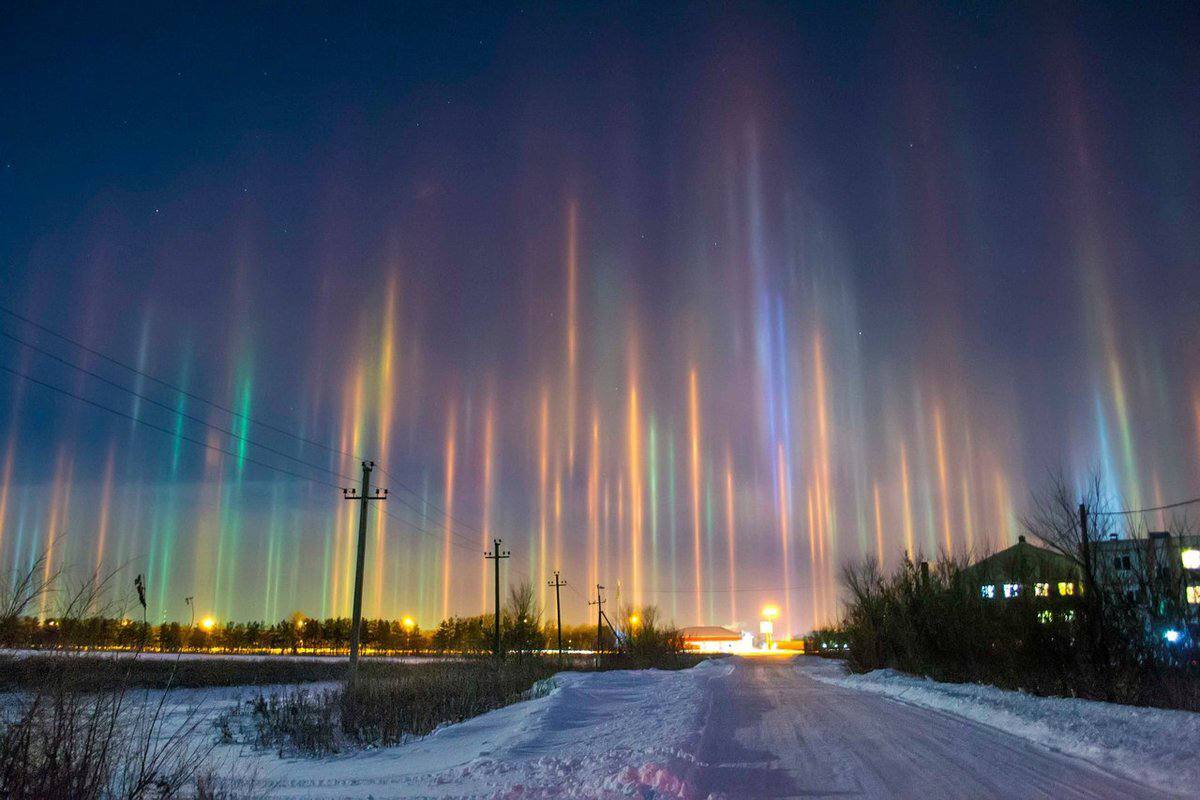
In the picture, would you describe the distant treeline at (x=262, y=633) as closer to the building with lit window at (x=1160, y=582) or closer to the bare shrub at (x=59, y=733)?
the bare shrub at (x=59, y=733)

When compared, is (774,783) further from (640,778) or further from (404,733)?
(404,733)

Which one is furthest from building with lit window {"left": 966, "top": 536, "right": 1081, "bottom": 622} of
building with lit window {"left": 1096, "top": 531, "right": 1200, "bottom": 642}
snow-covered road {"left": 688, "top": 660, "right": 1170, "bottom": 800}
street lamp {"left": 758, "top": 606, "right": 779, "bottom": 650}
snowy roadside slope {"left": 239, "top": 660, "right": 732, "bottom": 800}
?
street lamp {"left": 758, "top": 606, "right": 779, "bottom": 650}

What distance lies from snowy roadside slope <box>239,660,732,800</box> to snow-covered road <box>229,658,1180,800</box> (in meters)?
0.03

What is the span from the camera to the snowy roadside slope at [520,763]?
9687 millimetres

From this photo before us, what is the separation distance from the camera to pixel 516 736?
14414 millimetres

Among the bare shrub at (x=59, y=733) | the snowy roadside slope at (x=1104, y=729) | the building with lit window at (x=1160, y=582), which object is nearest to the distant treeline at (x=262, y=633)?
the bare shrub at (x=59, y=733)

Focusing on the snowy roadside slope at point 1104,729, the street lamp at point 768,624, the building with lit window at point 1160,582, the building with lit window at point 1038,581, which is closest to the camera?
the snowy roadside slope at point 1104,729

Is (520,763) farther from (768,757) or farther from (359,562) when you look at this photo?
(359,562)

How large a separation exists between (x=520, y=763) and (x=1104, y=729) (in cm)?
989

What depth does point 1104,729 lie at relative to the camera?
14.2 m

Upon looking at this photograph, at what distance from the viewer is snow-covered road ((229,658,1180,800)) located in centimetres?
960

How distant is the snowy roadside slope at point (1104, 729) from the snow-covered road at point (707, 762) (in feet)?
1.27

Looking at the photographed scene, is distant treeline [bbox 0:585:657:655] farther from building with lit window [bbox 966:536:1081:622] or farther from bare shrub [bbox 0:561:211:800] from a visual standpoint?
building with lit window [bbox 966:536:1081:622]

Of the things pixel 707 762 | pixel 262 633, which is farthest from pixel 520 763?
pixel 262 633
